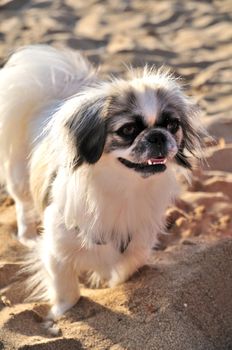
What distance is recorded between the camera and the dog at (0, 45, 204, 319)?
2.87 meters

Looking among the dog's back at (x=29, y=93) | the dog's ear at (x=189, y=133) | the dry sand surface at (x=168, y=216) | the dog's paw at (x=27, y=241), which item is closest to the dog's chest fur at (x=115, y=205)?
the dog's ear at (x=189, y=133)

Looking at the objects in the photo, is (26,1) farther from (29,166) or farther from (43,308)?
(43,308)

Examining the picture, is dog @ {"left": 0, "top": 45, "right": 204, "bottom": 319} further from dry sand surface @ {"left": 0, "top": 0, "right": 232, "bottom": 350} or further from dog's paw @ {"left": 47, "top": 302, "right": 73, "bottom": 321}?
dry sand surface @ {"left": 0, "top": 0, "right": 232, "bottom": 350}

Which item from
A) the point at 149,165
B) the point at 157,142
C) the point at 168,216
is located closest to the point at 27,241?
the point at 168,216

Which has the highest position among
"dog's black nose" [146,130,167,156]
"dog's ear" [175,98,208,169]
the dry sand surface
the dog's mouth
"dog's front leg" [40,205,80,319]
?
"dog's black nose" [146,130,167,156]

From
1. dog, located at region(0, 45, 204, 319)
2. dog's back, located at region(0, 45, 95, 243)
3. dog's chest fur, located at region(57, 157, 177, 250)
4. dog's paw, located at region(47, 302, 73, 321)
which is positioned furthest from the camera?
dog's back, located at region(0, 45, 95, 243)

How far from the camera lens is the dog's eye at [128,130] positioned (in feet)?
9.30

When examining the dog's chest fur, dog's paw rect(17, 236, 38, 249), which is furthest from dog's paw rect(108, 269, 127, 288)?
dog's paw rect(17, 236, 38, 249)

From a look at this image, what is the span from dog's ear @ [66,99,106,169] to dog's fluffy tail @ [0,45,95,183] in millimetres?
771

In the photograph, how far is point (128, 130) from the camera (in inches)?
112

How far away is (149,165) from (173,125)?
9.3 inches

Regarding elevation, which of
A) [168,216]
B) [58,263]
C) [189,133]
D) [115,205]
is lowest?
[168,216]

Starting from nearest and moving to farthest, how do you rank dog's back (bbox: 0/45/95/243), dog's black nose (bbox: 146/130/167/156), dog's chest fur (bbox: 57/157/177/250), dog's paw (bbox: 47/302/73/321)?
dog's black nose (bbox: 146/130/167/156) → dog's chest fur (bbox: 57/157/177/250) → dog's paw (bbox: 47/302/73/321) → dog's back (bbox: 0/45/95/243)

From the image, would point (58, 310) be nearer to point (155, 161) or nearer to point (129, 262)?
A: point (129, 262)
